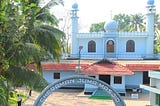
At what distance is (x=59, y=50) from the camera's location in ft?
57.6

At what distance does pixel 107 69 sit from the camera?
25.3 m

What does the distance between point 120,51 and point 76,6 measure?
7.98 metres

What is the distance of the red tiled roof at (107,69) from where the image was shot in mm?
24766

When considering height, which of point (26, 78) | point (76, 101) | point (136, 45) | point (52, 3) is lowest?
point (76, 101)

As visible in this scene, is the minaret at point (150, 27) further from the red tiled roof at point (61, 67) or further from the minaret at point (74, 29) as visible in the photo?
the red tiled roof at point (61, 67)

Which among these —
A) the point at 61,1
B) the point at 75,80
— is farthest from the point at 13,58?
the point at 61,1

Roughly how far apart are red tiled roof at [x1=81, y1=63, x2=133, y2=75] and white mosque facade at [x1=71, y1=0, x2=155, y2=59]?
734 centimetres

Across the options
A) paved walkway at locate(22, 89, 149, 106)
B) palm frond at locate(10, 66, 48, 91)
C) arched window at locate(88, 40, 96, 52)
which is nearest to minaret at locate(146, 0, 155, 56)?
arched window at locate(88, 40, 96, 52)

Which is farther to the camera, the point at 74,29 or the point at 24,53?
the point at 74,29

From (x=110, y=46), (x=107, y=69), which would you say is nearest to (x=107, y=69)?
(x=107, y=69)

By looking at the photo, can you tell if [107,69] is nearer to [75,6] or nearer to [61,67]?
[61,67]

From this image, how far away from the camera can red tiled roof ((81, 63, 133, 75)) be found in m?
24.8

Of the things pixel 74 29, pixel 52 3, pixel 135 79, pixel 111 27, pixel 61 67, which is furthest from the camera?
pixel 74 29

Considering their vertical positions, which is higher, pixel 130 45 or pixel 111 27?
pixel 111 27
